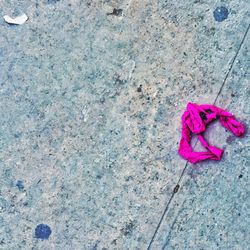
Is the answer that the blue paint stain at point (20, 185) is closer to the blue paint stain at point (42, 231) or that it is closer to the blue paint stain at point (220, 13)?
the blue paint stain at point (42, 231)

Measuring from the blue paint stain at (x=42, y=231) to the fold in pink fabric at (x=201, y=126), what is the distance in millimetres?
962

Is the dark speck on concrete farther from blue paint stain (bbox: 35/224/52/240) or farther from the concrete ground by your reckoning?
blue paint stain (bbox: 35/224/52/240)

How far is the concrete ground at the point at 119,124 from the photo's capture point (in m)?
3.46

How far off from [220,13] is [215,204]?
1.26 metres

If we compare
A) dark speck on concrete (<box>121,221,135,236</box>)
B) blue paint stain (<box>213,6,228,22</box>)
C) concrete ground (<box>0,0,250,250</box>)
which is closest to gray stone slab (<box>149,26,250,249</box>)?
concrete ground (<box>0,0,250,250</box>)

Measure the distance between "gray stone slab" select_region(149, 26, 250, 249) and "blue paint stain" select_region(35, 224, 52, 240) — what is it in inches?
26.2

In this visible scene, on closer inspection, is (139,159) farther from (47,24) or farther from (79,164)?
(47,24)

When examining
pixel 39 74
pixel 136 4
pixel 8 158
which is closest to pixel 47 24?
pixel 39 74

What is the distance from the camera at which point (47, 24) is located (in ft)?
12.5

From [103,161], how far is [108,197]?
23 cm

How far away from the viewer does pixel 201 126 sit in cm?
351

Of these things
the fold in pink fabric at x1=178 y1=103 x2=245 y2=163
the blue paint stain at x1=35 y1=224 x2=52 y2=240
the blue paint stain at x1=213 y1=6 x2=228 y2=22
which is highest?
the blue paint stain at x1=213 y1=6 x2=228 y2=22

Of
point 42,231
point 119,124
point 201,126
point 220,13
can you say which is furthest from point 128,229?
point 220,13

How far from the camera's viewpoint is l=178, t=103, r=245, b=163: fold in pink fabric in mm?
3482
